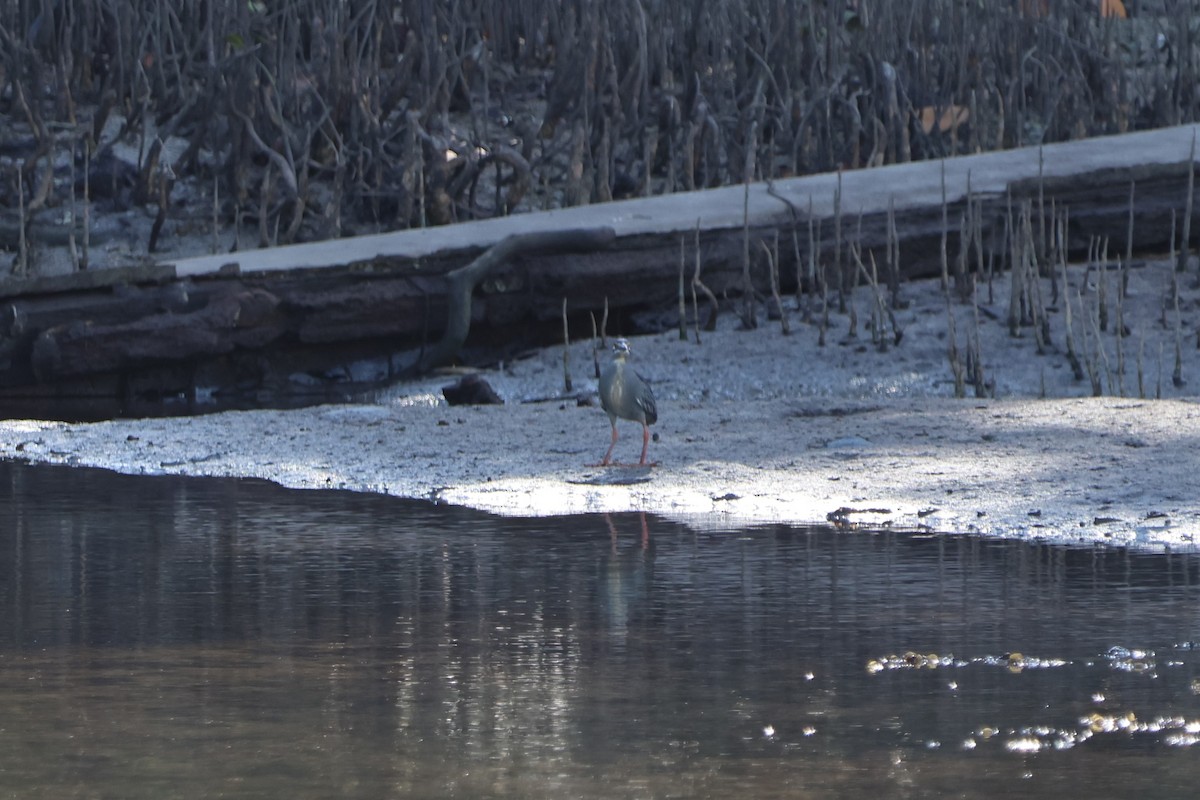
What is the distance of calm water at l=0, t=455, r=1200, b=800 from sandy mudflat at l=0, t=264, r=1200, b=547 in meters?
0.52

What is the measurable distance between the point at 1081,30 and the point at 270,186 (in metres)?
8.21

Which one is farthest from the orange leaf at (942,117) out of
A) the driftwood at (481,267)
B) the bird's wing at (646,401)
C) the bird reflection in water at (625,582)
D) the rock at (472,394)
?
the bird reflection in water at (625,582)

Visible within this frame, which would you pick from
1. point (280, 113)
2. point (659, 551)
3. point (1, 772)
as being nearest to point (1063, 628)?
point (659, 551)

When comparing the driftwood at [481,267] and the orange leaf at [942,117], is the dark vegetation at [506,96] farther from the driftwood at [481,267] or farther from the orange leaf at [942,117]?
the driftwood at [481,267]

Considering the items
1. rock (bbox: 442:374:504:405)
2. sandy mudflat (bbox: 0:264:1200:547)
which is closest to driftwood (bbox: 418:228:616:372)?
sandy mudflat (bbox: 0:264:1200:547)

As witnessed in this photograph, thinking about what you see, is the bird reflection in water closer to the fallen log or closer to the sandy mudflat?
the sandy mudflat

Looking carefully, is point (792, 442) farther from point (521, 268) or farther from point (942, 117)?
point (942, 117)

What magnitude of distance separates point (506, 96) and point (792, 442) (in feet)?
33.9

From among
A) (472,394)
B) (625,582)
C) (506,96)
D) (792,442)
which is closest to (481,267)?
(472,394)

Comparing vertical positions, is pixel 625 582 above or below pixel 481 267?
below

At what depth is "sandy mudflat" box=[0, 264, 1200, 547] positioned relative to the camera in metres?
6.33

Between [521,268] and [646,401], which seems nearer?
[646,401]

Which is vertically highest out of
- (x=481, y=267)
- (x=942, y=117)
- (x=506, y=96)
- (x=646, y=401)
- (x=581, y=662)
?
(x=506, y=96)

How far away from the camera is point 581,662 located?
4.12 m
